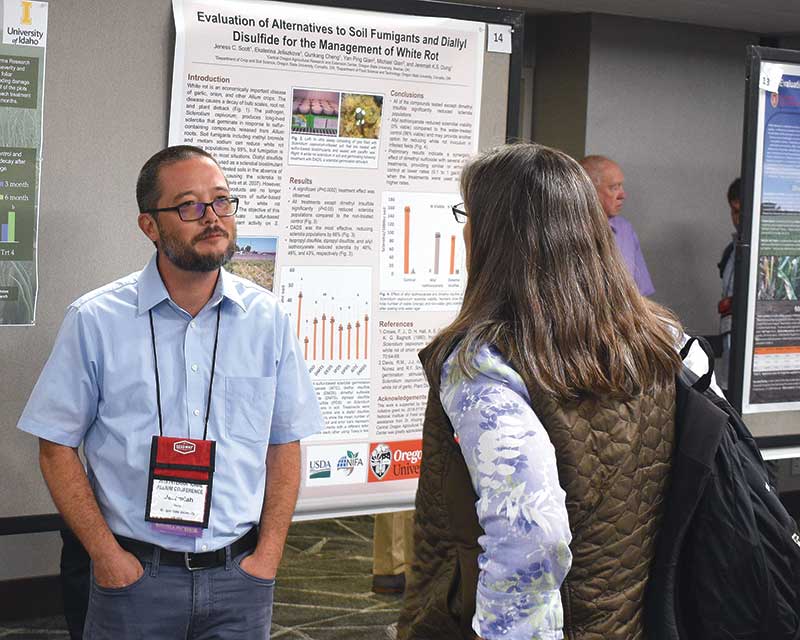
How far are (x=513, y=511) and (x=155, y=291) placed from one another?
104 cm

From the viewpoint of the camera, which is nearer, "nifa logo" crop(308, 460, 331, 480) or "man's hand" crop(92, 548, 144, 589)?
"man's hand" crop(92, 548, 144, 589)

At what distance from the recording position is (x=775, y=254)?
3451 millimetres

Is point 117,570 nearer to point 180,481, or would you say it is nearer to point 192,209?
point 180,481

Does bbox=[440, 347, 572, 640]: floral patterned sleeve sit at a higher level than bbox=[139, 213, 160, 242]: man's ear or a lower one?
lower

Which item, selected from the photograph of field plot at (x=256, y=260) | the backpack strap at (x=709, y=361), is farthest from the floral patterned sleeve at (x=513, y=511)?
the photograph of field plot at (x=256, y=260)

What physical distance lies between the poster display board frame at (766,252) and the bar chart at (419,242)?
1.05 meters

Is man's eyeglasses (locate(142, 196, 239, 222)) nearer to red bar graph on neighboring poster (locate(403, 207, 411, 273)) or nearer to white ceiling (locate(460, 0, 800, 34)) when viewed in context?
red bar graph on neighboring poster (locate(403, 207, 411, 273))

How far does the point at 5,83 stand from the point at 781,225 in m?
2.46

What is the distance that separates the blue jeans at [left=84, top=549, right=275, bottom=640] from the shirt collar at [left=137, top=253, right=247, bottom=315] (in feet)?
1.62

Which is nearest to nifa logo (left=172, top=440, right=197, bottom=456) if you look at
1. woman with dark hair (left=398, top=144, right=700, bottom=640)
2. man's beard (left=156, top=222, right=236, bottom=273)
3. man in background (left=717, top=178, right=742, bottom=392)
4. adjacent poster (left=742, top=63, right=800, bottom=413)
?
man's beard (left=156, top=222, right=236, bottom=273)

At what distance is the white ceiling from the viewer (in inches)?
244

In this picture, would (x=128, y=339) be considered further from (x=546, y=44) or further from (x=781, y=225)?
(x=546, y=44)

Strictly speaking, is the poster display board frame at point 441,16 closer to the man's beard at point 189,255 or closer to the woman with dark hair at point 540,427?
the man's beard at point 189,255

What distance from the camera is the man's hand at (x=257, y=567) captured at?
2082 millimetres
